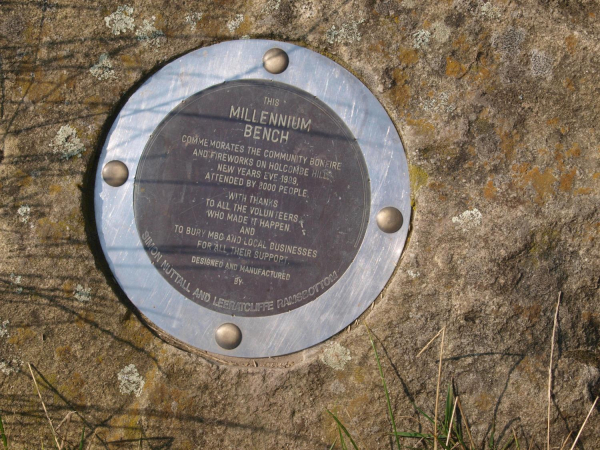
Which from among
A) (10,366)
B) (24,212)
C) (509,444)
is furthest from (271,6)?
(509,444)

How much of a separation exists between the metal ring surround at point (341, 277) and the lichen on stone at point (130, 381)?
0.63 ft

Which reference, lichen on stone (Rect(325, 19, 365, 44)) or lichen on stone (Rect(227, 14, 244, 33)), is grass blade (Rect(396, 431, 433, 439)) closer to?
lichen on stone (Rect(325, 19, 365, 44))

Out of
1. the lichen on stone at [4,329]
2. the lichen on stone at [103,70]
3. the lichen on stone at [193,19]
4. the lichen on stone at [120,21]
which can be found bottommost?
the lichen on stone at [4,329]

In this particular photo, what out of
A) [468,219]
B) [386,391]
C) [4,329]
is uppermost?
[468,219]

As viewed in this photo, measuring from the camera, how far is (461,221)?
5.71 feet

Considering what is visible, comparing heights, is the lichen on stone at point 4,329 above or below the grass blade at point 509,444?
below

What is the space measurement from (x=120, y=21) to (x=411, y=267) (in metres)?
1.44

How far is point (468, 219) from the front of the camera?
68.4 inches

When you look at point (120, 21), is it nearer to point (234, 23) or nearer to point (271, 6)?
point (234, 23)

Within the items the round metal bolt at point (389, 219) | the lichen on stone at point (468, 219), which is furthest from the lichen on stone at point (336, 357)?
the lichen on stone at point (468, 219)

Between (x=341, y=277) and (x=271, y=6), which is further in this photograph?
(x=271, y=6)

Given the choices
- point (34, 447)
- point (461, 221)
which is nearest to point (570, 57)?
point (461, 221)

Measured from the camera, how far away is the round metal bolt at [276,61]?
180cm

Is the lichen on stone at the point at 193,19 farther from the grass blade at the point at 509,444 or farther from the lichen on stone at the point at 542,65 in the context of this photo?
the grass blade at the point at 509,444
